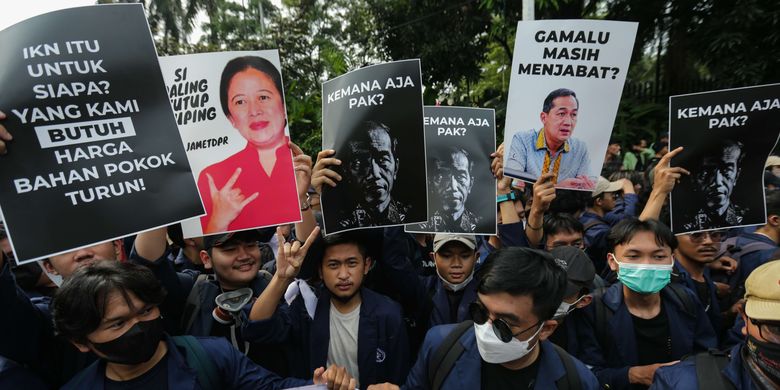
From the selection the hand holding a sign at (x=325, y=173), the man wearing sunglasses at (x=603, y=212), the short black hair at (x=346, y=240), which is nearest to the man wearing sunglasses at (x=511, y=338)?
the short black hair at (x=346, y=240)

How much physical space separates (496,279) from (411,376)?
610 millimetres

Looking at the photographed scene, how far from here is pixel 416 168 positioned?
2.69 metres

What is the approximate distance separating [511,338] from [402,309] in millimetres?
1100

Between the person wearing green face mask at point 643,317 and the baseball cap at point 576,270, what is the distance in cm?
25

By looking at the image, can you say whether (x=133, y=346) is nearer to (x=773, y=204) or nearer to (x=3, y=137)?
(x=3, y=137)

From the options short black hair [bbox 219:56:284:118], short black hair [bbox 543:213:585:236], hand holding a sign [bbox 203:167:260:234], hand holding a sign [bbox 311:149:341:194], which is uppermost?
short black hair [bbox 219:56:284:118]

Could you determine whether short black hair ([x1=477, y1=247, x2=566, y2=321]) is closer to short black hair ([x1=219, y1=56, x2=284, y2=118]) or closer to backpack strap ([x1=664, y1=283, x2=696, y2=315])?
backpack strap ([x1=664, y1=283, x2=696, y2=315])

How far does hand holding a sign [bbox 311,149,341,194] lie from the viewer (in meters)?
2.64

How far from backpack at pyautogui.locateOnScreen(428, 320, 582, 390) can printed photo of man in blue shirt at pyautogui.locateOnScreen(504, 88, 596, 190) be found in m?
1.42

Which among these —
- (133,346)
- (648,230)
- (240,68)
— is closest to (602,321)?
(648,230)

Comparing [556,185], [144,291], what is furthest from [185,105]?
[556,185]

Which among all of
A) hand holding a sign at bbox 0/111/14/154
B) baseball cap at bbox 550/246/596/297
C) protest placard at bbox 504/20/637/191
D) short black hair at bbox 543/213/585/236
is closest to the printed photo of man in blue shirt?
protest placard at bbox 504/20/637/191

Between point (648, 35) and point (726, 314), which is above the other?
point (648, 35)

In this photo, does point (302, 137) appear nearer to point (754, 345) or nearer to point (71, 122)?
point (71, 122)
